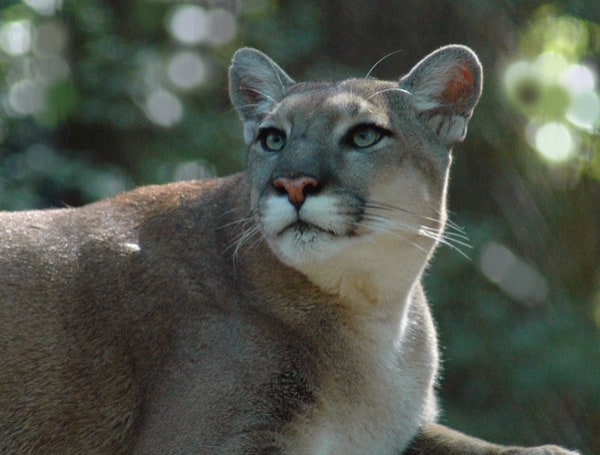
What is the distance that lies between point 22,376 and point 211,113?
5.68 metres

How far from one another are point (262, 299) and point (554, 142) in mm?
6080

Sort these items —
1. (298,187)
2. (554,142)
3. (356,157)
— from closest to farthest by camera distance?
(298,187)
(356,157)
(554,142)

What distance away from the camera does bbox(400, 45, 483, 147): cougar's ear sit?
18.8 ft

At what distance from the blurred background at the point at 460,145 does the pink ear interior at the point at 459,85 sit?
3.99 metres

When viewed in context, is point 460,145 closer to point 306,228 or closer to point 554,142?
point 554,142

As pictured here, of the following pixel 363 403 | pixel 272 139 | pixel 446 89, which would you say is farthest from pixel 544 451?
pixel 272 139

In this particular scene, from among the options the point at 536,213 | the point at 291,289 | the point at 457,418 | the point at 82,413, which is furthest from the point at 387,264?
the point at 536,213

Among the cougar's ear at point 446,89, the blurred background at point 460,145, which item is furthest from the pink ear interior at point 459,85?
the blurred background at point 460,145

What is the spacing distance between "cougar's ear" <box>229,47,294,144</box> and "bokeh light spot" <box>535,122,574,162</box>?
5121 mm

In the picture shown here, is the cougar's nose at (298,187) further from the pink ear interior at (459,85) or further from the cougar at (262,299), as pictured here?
the pink ear interior at (459,85)

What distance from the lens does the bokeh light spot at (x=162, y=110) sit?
408 inches

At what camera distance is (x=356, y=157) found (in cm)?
512

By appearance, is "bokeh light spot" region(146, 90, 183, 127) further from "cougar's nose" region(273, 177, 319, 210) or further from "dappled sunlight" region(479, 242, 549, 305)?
"cougar's nose" region(273, 177, 319, 210)

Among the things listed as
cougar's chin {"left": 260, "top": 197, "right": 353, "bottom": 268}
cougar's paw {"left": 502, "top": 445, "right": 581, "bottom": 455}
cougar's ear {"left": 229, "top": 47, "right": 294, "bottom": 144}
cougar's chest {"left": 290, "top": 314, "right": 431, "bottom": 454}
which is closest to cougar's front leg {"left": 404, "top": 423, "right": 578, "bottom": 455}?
cougar's paw {"left": 502, "top": 445, "right": 581, "bottom": 455}
